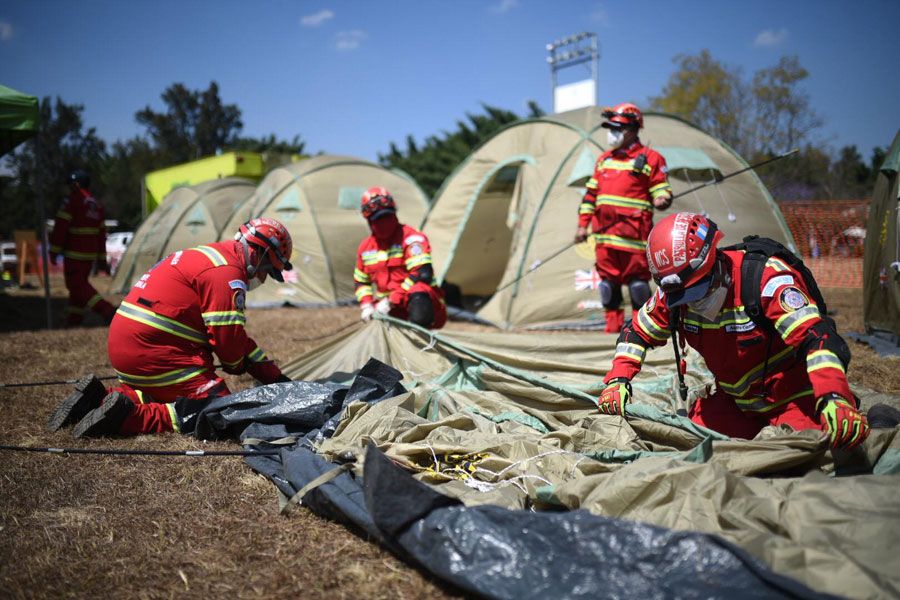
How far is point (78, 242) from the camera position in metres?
7.72

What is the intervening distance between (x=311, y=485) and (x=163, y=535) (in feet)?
1.85

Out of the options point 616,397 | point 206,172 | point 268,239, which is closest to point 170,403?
point 268,239

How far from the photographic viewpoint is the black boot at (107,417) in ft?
10.9

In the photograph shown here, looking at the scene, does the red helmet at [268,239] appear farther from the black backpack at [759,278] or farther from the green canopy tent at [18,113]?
the green canopy tent at [18,113]

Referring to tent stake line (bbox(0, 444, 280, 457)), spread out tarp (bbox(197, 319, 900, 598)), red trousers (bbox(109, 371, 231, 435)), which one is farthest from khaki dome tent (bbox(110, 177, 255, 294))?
spread out tarp (bbox(197, 319, 900, 598))

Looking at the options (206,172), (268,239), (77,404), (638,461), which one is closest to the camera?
(638,461)

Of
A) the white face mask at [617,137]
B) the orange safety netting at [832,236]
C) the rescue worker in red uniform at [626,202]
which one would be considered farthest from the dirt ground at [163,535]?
the orange safety netting at [832,236]

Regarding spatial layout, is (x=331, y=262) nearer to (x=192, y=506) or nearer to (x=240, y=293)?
(x=240, y=293)

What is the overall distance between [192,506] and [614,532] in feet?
5.68

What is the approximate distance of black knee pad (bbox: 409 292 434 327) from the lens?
16.7ft

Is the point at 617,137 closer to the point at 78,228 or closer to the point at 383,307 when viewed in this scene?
the point at 383,307

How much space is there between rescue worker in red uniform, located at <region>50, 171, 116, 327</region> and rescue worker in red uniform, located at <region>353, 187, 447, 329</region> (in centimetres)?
401

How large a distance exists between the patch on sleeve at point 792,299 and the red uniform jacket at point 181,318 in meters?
2.64

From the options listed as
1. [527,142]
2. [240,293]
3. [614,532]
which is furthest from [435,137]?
[614,532]
